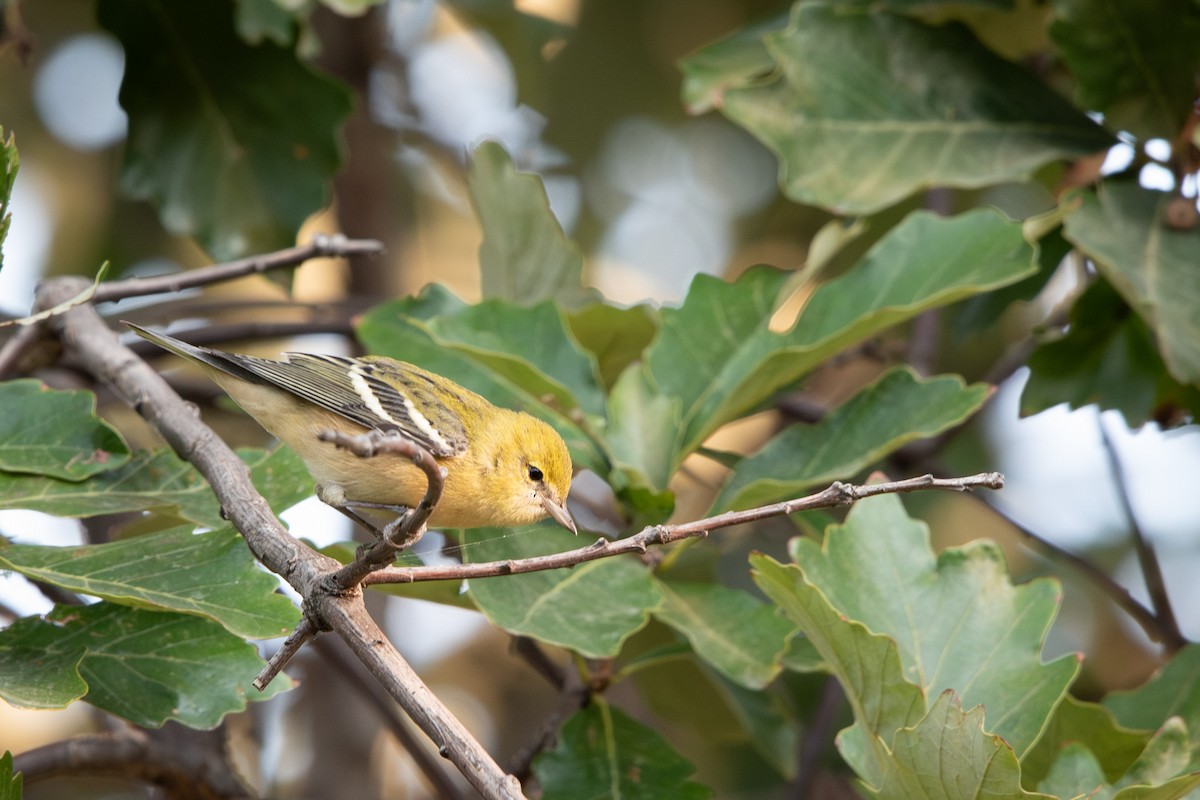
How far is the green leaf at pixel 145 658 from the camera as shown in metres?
1.80

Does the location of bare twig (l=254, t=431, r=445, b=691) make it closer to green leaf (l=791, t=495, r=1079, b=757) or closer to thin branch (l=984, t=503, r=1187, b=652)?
green leaf (l=791, t=495, r=1079, b=757)

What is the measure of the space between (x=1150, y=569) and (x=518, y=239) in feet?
5.61

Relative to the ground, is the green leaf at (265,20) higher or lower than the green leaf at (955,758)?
higher

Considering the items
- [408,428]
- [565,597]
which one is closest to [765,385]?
[565,597]

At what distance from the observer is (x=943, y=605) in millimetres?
2148

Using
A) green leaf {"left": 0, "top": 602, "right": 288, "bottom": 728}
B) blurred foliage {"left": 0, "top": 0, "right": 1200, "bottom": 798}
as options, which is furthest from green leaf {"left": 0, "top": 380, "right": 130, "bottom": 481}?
green leaf {"left": 0, "top": 602, "right": 288, "bottom": 728}

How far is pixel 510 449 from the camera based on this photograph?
92.9 inches

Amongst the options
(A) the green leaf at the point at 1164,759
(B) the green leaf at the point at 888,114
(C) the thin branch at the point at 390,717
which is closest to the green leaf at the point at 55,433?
(C) the thin branch at the point at 390,717

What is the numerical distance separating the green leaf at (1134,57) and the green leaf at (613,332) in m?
1.13

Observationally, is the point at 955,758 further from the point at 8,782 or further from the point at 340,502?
the point at 8,782

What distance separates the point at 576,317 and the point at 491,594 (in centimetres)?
92

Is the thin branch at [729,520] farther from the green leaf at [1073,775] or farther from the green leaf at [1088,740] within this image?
the green leaf at [1088,740]

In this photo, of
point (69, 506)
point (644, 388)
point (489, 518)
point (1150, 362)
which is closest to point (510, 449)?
point (489, 518)

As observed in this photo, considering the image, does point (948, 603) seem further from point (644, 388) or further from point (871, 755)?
point (644, 388)
